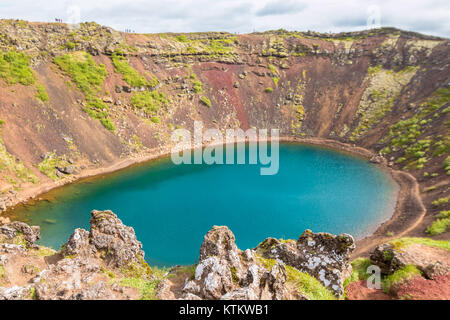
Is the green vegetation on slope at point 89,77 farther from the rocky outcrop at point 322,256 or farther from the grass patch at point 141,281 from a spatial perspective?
the rocky outcrop at point 322,256

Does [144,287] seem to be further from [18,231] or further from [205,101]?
[205,101]

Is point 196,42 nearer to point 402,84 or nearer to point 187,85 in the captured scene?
point 187,85

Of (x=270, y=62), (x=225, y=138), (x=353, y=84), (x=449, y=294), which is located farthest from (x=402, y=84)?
(x=449, y=294)

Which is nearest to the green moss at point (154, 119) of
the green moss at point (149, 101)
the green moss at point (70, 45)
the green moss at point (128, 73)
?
the green moss at point (149, 101)

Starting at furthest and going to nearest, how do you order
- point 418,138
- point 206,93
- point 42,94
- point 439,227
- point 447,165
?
point 206,93 → point 418,138 → point 42,94 → point 447,165 → point 439,227

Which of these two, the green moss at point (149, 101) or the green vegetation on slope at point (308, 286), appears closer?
the green vegetation on slope at point (308, 286)

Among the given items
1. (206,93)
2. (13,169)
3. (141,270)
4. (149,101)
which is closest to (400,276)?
(141,270)
